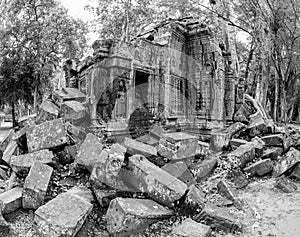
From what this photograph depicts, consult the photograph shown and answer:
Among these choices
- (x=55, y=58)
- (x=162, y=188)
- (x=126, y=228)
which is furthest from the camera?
(x=55, y=58)

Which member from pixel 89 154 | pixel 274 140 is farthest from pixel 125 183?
pixel 274 140

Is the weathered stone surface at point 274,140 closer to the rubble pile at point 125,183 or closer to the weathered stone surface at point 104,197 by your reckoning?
the rubble pile at point 125,183

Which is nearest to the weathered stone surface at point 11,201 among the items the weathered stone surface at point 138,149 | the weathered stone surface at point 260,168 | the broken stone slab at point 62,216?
the broken stone slab at point 62,216

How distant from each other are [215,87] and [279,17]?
3.36m

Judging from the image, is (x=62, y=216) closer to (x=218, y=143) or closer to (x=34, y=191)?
(x=34, y=191)

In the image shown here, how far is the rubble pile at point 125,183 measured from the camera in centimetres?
369

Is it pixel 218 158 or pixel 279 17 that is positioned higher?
pixel 279 17

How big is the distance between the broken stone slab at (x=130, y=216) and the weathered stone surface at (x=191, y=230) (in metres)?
0.30

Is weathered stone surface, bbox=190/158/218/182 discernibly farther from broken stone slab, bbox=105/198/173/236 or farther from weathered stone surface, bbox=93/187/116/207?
weathered stone surface, bbox=93/187/116/207

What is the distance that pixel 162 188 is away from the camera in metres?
4.07

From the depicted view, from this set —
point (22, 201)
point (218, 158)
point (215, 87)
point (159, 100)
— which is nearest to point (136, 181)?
point (22, 201)

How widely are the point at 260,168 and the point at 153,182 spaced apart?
9.72 feet

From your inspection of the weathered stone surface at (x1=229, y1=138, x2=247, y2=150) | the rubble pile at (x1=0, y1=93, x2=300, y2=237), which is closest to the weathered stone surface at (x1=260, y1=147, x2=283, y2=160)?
the rubble pile at (x1=0, y1=93, x2=300, y2=237)

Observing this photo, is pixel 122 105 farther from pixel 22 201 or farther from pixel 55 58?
pixel 55 58
